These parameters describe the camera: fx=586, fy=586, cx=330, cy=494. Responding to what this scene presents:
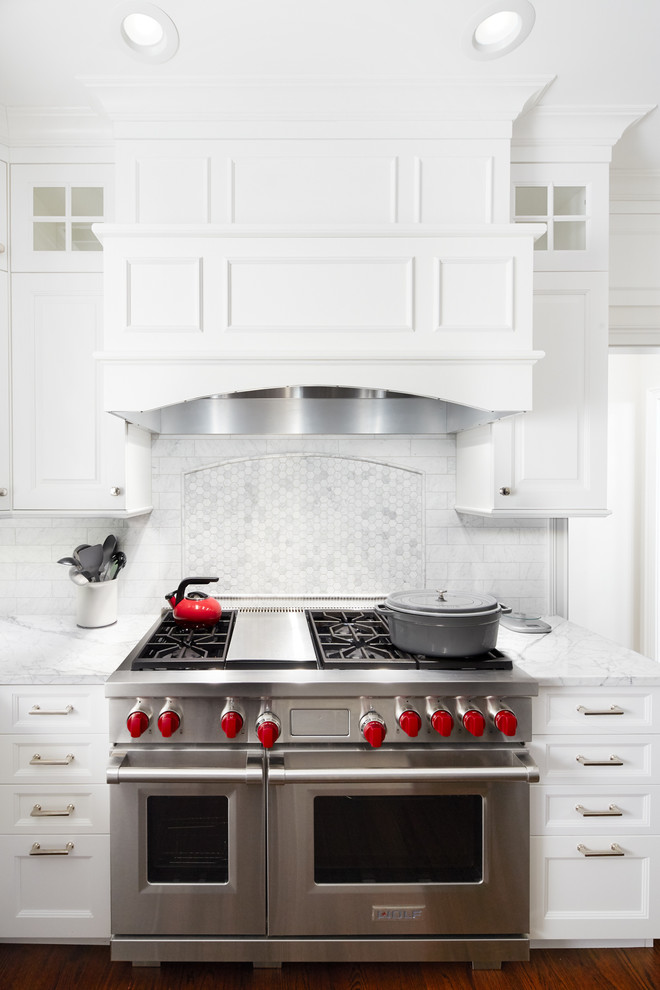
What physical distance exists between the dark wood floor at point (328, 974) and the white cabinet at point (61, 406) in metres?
1.34

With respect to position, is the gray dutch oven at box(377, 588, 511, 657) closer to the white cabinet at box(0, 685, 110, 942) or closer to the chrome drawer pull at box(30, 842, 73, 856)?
the white cabinet at box(0, 685, 110, 942)

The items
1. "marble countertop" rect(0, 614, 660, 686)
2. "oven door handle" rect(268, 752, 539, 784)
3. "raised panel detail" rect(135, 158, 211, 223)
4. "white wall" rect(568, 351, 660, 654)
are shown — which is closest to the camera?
"oven door handle" rect(268, 752, 539, 784)

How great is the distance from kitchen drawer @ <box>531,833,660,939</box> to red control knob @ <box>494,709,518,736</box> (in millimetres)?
400

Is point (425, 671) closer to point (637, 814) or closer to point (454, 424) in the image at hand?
point (637, 814)

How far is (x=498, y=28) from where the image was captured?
1.59 m

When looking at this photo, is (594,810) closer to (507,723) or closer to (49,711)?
(507,723)

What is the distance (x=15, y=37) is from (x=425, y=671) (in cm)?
210

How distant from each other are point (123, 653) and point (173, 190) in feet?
4.81

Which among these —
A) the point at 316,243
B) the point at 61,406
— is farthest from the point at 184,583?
the point at 316,243

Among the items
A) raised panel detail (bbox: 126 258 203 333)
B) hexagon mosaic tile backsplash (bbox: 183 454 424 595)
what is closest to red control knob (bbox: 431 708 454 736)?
hexagon mosaic tile backsplash (bbox: 183 454 424 595)

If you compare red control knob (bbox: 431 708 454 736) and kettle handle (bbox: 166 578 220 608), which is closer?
red control knob (bbox: 431 708 454 736)

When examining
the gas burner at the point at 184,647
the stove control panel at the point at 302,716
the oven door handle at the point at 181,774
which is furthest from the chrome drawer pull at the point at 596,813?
the gas burner at the point at 184,647

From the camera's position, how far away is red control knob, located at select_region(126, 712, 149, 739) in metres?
1.57

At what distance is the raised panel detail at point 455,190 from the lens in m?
1.83
